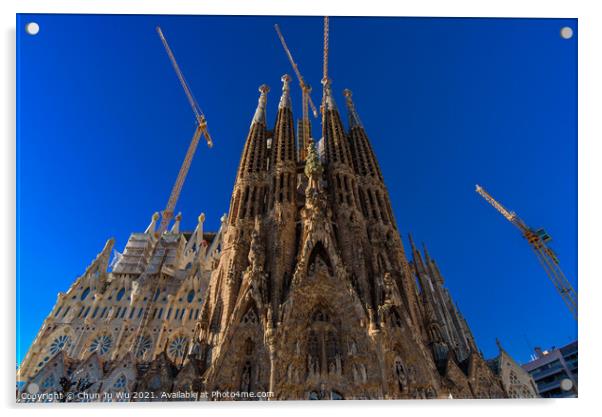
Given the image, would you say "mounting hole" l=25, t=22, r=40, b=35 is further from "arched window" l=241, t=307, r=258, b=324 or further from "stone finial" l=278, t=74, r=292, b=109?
"stone finial" l=278, t=74, r=292, b=109

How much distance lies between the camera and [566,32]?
12250 mm

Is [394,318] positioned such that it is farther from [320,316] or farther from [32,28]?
[32,28]

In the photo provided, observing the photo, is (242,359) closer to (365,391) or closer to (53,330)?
(365,391)

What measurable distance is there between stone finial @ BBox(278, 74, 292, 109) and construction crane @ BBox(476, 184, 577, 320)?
28.6 meters

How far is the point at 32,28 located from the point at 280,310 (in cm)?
1712

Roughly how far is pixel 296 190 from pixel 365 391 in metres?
18.1

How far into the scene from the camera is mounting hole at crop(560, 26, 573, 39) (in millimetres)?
12219

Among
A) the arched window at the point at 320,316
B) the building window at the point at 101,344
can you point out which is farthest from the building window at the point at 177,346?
the arched window at the point at 320,316

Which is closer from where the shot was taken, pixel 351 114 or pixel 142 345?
pixel 142 345

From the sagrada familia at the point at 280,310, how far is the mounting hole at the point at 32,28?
10471 mm

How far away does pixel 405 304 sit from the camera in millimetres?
23562

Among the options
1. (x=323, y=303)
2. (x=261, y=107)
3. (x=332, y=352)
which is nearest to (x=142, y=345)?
(x=323, y=303)

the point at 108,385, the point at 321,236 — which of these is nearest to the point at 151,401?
the point at 108,385
